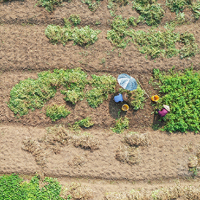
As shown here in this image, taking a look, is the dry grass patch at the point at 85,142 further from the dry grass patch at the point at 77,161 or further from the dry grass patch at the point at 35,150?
the dry grass patch at the point at 35,150

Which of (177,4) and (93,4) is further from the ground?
(177,4)

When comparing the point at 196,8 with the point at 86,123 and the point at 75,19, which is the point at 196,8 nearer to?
the point at 75,19

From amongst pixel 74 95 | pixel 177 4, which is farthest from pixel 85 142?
pixel 177 4

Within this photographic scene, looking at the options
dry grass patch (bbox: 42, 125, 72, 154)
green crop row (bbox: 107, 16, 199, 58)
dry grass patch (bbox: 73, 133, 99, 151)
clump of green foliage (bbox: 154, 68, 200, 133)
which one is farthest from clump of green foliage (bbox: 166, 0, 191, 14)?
dry grass patch (bbox: 42, 125, 72, 154)

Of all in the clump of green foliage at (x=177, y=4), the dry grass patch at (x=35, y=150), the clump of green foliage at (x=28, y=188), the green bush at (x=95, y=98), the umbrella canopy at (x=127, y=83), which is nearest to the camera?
the umbrella canopy at (x=127, y=83)

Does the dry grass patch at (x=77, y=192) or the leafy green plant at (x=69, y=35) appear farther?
the leafy green plant at (x=69, y=35)

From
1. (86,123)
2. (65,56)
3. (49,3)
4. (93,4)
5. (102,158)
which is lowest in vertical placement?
(102,158)

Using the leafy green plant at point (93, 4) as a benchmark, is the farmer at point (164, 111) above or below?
below

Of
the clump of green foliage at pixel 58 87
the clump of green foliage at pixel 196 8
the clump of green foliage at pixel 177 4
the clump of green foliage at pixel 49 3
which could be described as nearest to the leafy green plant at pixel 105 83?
the clump of green foliage at pixel 58 87
